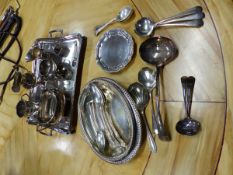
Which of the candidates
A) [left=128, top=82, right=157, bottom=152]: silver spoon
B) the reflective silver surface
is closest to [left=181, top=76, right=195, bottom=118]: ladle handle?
[left=128, top=82, right=157, bottom=152]: silver spoon

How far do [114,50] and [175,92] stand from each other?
0.81ft

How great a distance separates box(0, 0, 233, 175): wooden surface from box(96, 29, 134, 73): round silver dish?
24mm

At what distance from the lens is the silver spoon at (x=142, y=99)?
79 cm

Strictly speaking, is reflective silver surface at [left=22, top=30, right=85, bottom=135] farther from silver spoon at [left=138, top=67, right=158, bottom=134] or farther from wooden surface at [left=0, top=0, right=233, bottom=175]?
silver spoon at [left=138, top=67, right=158, bottom=134]

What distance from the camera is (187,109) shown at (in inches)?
28.2

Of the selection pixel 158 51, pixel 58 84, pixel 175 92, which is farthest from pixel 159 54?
pixel 58 84

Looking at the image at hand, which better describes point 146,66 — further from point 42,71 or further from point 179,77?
point 42,71

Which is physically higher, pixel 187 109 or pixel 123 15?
pixel 123 15

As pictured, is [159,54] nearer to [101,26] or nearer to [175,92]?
[175,92]

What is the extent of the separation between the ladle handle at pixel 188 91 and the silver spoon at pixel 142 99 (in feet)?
0.40

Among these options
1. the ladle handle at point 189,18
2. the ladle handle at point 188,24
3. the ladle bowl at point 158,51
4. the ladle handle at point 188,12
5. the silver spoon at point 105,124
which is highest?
the ladle handle at point 188,12

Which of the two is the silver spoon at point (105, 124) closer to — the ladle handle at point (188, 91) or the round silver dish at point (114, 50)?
the round silver dish at point (114, 50)

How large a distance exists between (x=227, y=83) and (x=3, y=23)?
1071 mm

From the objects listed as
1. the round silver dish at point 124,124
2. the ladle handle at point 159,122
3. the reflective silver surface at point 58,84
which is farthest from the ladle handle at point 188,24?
the reflective silver surface at point 58,84
